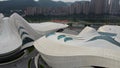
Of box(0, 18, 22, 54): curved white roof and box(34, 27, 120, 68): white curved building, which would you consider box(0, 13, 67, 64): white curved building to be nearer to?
box(0, 18, 22, 54): curved white roof

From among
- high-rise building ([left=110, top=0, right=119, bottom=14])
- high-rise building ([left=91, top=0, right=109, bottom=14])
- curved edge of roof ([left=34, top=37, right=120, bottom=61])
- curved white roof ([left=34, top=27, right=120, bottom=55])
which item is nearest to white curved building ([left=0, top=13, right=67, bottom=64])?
curved edge of roof ([left=34, top=37, right=120, bottom=61])

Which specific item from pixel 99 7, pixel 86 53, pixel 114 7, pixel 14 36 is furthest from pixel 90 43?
pixel 114 7

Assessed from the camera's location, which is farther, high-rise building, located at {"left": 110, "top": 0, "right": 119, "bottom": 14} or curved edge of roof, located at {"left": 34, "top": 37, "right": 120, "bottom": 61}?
high-rise building, located at {"left": 110, "top": 0, "right": 119, "bottom": 14}

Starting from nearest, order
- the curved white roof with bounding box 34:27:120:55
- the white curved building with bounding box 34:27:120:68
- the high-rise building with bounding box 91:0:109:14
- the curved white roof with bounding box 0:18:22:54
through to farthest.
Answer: the white curved building with bounding box 34:27:120:68
the curved white roof with bounding box 34:27:120:55
the curved white roof with bounding box 0:18:22:54
the high-rise building with bounding box 91:0:109:14

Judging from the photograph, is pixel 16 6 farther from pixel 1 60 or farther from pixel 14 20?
pixel 1 60

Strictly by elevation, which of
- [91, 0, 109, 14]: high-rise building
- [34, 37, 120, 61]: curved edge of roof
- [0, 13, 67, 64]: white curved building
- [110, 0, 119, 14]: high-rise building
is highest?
[34, 37, 120, 61]: curved edge of roof

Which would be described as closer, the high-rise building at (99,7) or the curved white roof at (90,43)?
the curved white roof at (90,43)

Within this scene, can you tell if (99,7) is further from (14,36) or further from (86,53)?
(86,53)

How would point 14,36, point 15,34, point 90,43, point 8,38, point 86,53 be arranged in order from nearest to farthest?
point 86,53
point 90,43
point 8,38
point 14,36
point 15,34

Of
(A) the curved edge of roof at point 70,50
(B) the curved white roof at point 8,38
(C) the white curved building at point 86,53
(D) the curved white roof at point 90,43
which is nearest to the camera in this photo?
(C) the white curved building at point 86,53

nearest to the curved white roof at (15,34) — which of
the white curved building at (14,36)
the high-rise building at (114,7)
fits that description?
the white curved building at (14,36)

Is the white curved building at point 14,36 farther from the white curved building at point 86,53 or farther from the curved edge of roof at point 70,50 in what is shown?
the white curved building at point 86,53
